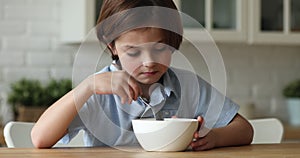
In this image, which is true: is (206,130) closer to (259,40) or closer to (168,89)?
(168,89)

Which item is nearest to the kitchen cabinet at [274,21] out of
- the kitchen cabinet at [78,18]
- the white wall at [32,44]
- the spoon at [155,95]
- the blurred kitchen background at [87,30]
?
the blurred kitchen background at [87,30]

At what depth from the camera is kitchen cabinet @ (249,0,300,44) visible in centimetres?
311

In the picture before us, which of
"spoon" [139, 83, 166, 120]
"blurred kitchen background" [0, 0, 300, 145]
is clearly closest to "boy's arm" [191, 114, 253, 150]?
"spoon" [139, 83, 166, 120]

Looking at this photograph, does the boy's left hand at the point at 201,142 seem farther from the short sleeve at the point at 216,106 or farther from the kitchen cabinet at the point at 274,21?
the kitchen cabinet at the point at 274,21

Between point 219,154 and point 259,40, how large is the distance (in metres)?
2.00

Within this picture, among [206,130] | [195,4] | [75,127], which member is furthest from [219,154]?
[195,4]

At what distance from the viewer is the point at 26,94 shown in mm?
2801

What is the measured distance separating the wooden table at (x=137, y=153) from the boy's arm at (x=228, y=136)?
0.07 ft

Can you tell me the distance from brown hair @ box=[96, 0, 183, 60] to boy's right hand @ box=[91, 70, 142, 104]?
0.41ft

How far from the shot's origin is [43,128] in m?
1.33

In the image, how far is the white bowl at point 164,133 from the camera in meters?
1.18

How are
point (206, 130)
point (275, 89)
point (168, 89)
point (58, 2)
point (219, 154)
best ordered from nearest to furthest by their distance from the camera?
point (219, 154) < point (206, 130) < point (168, 89) < point (58, 2) < point (275, 89)

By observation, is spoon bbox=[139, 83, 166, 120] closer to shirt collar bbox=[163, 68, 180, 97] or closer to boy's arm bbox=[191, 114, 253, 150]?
shirt collar bbox=[163, 68, 180, 97]

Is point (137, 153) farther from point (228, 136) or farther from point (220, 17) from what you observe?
point (220, 17)
